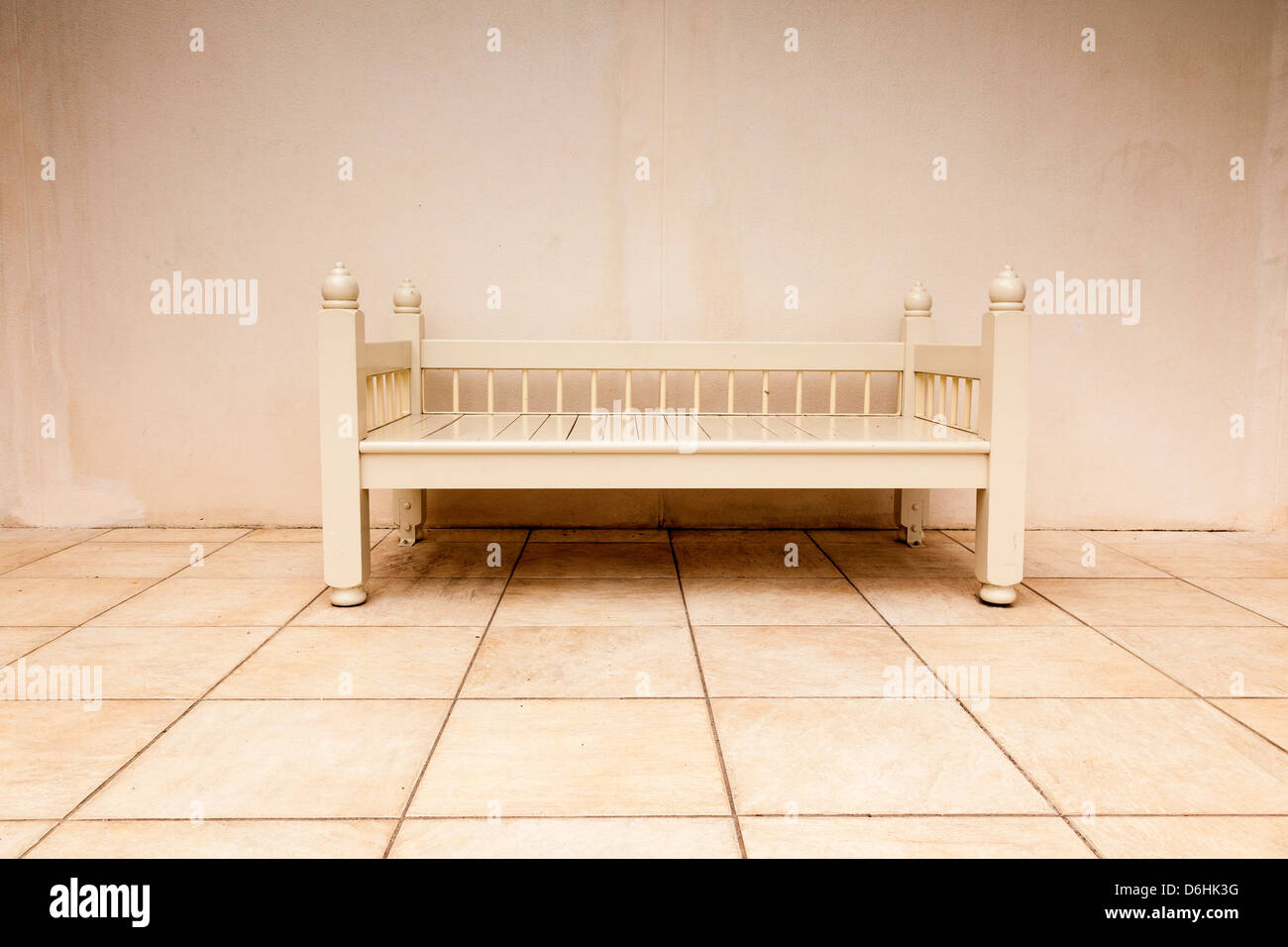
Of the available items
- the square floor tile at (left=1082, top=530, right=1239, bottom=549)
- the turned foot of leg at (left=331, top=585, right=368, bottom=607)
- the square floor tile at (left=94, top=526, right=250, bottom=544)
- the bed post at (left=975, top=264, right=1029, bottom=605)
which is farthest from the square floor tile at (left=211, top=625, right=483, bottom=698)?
the square floor tile at (left=1082, top=530, right=1239, bottom=549)

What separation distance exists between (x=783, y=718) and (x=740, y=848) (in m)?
0.42

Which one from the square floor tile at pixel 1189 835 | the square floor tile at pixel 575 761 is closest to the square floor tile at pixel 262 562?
the square floor tile at pixel 575 761

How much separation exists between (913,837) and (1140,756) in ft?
1.51

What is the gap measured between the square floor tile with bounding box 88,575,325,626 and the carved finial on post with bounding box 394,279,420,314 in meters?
0.84

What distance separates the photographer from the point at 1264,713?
151 centimetres

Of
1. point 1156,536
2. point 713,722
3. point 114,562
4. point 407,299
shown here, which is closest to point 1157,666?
point 713,722

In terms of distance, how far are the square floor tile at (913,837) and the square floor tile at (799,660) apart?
43 cm

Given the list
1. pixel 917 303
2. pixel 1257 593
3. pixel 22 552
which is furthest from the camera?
pixel 917 303

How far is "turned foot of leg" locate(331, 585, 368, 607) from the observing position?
2.10 m

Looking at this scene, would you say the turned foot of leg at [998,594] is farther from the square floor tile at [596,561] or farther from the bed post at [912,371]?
the square floor tile at [596,561]

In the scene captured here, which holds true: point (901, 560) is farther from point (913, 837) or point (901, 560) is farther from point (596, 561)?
point (913, 837)

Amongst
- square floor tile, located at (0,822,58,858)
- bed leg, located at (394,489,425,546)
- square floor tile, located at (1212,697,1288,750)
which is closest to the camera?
square floor tile, located at (0,822,58,858)

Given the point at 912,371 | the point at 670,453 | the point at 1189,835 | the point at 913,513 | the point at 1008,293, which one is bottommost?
the point at 1189,835

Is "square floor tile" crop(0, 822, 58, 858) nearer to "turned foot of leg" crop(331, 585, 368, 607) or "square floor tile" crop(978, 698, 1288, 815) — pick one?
"turned foot of leg" crop(331, 585, 368, 607)
